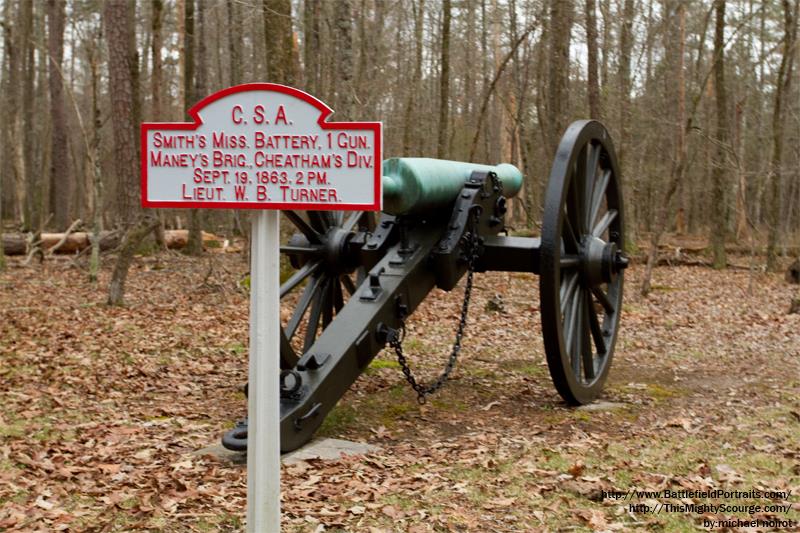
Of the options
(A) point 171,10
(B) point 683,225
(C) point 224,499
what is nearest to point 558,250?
(C) point 224,499

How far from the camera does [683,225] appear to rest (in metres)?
34.1

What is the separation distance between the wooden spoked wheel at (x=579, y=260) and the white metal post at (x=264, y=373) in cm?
254

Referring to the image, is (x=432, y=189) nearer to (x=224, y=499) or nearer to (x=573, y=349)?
(x=573, y=349)

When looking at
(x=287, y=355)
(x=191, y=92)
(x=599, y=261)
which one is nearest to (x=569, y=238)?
(x=599, y=261)

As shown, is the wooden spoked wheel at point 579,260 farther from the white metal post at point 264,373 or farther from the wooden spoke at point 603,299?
the white metal post at point 264,373

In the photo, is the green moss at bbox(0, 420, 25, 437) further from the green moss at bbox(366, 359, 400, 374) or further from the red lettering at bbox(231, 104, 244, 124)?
the green moss at bbox(366, 359, 400, 374)

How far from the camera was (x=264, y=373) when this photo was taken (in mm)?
3607

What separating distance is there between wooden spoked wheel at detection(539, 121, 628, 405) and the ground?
0.38 metres

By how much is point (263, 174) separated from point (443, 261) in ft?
9.02

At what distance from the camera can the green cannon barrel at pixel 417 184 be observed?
5.79 meters

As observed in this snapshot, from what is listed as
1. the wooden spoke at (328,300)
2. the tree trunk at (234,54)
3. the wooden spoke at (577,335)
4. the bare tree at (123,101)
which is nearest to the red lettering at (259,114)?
the wooden spoke at (577,335)

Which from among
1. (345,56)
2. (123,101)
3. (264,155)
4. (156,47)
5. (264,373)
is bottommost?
(264,373)

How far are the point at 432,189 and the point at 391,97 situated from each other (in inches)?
938

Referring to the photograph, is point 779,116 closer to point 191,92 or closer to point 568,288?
point 191,92
